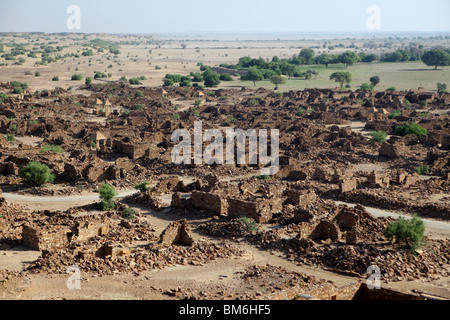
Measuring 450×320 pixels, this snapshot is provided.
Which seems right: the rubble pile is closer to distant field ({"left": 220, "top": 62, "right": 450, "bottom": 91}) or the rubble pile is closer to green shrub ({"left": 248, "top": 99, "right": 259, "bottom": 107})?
green shrub ({"left": 248, "top": 99, "right": 259, "bottom": 107})

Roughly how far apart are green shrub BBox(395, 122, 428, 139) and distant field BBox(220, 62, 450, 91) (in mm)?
44964

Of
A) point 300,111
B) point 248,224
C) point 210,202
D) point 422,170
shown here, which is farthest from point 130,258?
point 300,111

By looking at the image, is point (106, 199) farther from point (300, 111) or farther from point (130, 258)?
point (300, 111)

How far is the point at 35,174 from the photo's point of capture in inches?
1088

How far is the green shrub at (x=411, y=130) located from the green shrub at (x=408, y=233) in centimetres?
2499

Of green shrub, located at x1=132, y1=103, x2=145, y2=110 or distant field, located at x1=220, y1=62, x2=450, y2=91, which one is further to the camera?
distant field, located at x1=220, y1=62, x2=450, y2=91

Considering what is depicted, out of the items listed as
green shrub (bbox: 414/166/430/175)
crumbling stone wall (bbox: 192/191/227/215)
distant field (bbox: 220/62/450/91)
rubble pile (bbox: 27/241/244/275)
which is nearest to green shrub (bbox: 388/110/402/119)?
green shrub (bbox: 414/166/430/175)

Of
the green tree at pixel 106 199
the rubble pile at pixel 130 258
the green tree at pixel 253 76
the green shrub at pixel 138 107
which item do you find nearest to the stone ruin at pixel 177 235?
the rubble pile at pixel 130 258

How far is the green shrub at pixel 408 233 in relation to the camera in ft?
61.2

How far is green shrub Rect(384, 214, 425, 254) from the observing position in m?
18.7

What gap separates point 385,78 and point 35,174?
89.4 m

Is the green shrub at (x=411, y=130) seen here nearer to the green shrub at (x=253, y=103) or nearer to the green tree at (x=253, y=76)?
the green shrub at (x=253, y=103)

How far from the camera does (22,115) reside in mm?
50906
